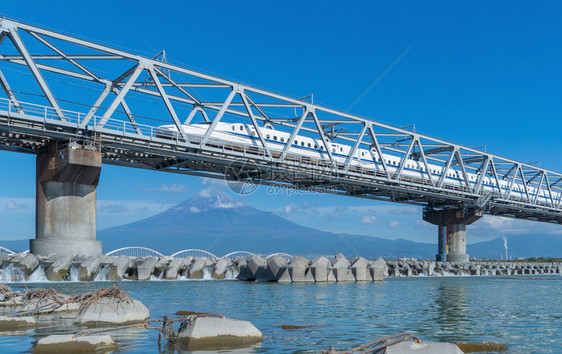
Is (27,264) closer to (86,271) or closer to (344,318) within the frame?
(86,271)

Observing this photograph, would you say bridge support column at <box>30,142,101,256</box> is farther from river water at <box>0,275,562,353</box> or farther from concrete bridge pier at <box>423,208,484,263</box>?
concrete bridge pier at <box>423,208,484,263</box>

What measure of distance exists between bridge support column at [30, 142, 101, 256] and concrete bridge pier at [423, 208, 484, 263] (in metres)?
58.3

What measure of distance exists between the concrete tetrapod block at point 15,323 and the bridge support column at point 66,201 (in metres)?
24.4

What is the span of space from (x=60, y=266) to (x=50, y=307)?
18497 mm

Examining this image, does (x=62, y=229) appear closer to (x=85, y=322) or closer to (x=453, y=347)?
(x=85, y=322)

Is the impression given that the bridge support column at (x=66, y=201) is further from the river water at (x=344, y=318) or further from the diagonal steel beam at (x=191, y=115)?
the diagonal steel beam at (x=191, y=115)

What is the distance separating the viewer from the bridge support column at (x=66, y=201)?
38188 millimetres

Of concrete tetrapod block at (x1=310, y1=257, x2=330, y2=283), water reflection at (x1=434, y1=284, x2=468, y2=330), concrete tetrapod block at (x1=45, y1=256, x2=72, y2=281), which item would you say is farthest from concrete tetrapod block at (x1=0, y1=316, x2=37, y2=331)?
concrete tetrapod block at (x1=310, y1=257, x2=330, y2=283)

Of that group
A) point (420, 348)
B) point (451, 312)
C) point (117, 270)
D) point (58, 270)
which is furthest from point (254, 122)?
point (420, 348)

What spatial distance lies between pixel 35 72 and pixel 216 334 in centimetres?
3232

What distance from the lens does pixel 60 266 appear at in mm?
33750

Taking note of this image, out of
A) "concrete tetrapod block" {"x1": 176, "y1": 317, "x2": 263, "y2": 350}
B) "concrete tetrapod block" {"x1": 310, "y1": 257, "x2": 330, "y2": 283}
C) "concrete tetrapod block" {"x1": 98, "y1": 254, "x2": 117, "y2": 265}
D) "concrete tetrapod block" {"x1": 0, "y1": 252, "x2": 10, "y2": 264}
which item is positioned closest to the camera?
"concrete tetrapod block" {"x1": 176, "y1": 317, "x2": 263, "y2": 350}

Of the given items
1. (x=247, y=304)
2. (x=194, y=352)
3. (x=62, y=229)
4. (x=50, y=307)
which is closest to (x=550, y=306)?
(x=247, y=304)

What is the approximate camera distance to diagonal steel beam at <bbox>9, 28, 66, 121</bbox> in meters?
38.3
